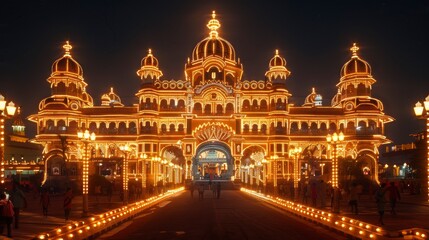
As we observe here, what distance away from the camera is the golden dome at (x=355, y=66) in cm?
8081

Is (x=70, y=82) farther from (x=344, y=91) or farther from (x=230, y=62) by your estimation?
(x=344, y=91)

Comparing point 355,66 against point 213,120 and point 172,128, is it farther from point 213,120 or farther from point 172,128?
point 172,128

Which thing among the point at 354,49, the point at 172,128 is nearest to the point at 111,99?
the point at 172,128

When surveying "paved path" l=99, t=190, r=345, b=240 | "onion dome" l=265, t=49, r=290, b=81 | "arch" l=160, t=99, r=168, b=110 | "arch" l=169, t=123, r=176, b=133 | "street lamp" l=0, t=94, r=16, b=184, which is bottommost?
"paved path" l=99, t=190, r=345, b=240

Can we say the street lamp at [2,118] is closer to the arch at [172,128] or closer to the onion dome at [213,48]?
the arch at [172,128]

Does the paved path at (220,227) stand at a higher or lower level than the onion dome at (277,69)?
lower

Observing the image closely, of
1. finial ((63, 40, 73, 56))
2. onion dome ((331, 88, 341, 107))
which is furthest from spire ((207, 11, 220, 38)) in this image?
finial ((63, 40, 73, 56))

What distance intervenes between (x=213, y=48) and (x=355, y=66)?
20002mm

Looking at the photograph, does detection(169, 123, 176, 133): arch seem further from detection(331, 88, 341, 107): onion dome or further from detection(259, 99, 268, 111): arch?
detection(331, 88, 341, 107): onion dome

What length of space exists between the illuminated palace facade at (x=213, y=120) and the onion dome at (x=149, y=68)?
0.47 ft

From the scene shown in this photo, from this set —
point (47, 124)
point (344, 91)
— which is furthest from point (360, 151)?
point (47, 124)

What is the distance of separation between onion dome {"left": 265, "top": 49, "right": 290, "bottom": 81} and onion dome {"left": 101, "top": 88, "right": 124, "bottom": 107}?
26556 millimetres

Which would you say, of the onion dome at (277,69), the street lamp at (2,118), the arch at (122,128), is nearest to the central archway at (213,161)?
the arch at (122,128)

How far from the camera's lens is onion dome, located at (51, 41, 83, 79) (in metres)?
79.5
